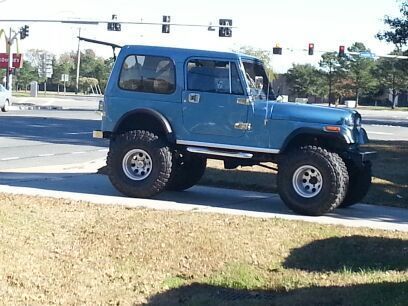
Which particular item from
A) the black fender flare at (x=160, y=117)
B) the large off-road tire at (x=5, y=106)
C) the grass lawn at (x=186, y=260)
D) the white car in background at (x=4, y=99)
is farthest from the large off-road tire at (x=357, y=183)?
the large off-road tire at (x=5, y=106)

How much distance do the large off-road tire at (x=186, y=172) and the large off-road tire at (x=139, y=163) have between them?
0.54 metres

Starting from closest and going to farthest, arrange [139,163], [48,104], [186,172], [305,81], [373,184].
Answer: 1. [139,163]
2. [186,172]
3. [373,184]
4. [48,104]
5. [305,81]

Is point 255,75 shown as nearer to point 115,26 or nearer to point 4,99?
point 4,99

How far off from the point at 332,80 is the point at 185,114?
256ft

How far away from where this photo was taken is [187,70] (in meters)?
11.0

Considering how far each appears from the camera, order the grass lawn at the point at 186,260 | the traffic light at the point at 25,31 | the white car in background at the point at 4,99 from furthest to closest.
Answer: the traffic light at the point at 25,31 → the white car in background at the point at 4,99 → the grass lawn at the point at 186,260

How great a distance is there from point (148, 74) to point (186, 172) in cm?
177

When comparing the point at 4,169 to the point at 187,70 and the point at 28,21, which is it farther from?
the point at 28,21

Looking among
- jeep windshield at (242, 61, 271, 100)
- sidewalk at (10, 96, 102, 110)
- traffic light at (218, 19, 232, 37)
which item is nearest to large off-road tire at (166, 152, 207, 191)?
jeep windshield at (242, 61, 271, 100)

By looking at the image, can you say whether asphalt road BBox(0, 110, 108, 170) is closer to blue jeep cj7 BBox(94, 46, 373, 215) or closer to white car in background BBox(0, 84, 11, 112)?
blue jeep cj7 BBox(94, 46, 373, 215)

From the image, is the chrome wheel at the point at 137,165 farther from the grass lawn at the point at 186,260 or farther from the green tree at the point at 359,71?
the green tree at the point at 359,71

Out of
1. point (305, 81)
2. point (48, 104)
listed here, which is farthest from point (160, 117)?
point (305, 81)

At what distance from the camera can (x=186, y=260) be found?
7.33m

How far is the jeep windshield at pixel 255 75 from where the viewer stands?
1077 cm
